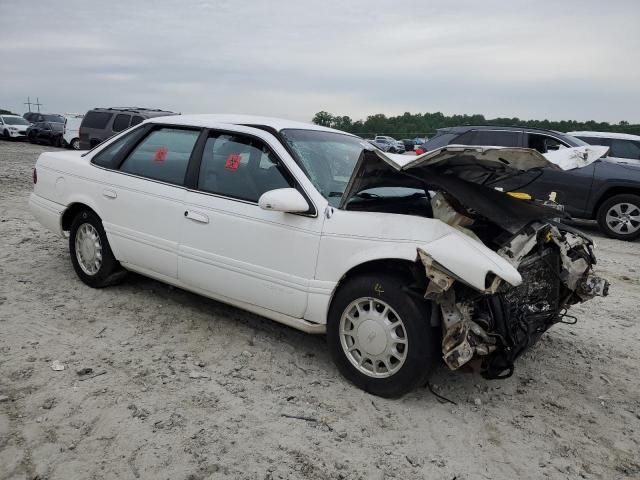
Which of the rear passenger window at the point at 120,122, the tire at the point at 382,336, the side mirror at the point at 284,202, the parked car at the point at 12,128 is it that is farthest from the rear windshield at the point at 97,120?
the parked car at the point at 12,128

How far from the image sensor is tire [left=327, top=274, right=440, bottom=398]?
2998mm

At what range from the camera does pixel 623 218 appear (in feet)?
28.9

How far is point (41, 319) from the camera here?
13.5 ft

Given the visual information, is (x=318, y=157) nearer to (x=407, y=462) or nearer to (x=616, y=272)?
(x=407, y=462)

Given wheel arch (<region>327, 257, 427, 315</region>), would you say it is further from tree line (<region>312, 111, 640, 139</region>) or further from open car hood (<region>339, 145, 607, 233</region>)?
tree line (<region>312, 111, 640, 139</region>)

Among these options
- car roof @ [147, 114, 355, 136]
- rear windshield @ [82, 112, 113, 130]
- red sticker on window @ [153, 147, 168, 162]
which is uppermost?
car roof @ [147, 114, 355, 136]

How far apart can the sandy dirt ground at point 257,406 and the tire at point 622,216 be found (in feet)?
16.3

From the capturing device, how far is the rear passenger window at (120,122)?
15.3m

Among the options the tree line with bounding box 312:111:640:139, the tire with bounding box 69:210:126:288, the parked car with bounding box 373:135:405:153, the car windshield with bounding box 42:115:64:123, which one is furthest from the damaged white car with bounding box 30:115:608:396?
the tree line with bounding box 312:111:640:139

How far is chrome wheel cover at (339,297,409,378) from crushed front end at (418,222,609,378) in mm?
290

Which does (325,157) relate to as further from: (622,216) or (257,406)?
(622,216)

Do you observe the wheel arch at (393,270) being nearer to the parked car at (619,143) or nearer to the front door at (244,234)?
the front door at (244,234)

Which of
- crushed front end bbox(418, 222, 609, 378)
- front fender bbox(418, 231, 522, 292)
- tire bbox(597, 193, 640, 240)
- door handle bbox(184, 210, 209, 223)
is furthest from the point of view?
tire bbox(597, 193, 640, 240)

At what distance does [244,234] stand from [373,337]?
3.80 feet
